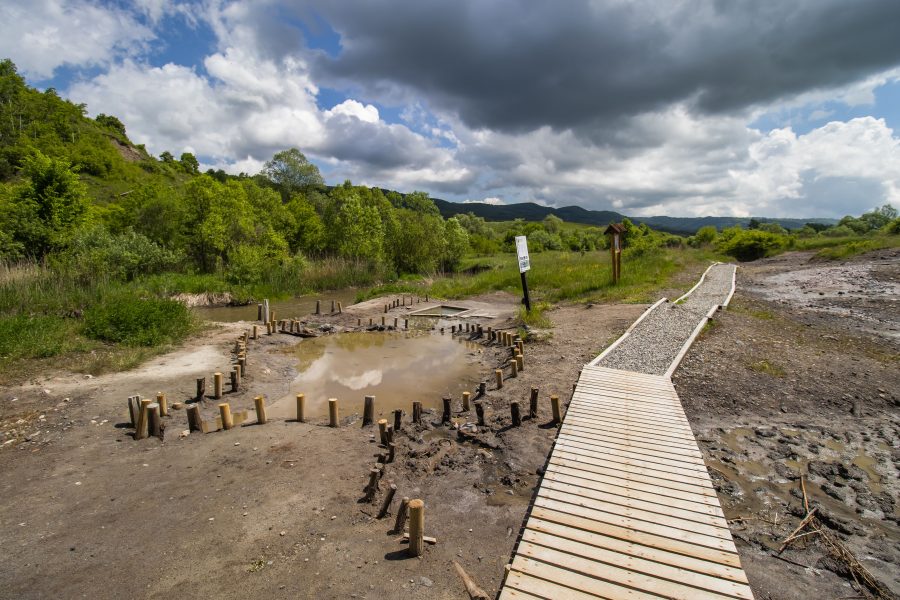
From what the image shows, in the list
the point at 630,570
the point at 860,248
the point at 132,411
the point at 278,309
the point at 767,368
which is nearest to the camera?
the point at 630,570

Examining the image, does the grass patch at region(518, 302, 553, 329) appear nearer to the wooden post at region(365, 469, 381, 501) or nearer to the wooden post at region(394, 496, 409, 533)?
the wooden post at region(365, 469, 381, 501)

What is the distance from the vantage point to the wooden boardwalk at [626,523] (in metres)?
3.58

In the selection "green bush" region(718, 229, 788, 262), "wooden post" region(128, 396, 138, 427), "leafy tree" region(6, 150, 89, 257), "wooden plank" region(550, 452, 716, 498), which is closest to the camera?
"wooden plank" region(550, 452, 716, 498)

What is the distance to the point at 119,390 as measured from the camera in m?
8.70

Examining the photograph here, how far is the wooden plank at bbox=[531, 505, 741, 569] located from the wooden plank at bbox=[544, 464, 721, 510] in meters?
0.72

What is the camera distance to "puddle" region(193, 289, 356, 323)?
63.0 feet

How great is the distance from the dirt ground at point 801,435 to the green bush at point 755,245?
33.0 m

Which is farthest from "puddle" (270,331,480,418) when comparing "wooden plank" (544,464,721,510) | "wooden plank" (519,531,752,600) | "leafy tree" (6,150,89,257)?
"leafy tree" (6,150,89,257)

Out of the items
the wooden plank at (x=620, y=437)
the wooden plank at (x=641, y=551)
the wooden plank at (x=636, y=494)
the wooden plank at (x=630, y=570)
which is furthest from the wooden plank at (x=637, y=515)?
the wooden plank at (x=620, y=437)

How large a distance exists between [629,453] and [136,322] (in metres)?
13.4

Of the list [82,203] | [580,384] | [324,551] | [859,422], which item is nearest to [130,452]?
[324,551]

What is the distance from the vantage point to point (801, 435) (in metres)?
6.87

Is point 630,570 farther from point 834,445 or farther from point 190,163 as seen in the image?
point 190,163

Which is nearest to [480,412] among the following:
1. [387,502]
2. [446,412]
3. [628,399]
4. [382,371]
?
[446,412]
